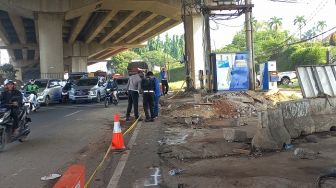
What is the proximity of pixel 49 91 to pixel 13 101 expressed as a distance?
1908 centimetres

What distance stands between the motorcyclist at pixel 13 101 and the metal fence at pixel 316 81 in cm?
719

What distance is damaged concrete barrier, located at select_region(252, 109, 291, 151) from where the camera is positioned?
31.0ft

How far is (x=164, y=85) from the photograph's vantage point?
33.7 meters

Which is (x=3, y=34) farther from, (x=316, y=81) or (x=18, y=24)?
(x=316, y=81)

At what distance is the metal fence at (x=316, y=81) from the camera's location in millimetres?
12320

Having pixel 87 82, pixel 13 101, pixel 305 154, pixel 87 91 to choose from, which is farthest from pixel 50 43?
pixel 305 154

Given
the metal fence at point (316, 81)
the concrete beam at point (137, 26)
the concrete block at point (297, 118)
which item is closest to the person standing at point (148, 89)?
the metal fence at point (316, 81)

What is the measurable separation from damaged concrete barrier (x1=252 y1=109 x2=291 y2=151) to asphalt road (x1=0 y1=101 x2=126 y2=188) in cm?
336

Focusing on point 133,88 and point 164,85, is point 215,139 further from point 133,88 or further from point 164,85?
point 164,85

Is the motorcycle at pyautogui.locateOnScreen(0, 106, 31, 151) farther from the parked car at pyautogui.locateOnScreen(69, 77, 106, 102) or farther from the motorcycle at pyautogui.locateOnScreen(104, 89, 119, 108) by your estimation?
the parked car at pyautogui.locateOnScreen(69, 77, 106, 102)

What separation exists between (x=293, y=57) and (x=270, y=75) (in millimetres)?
35508

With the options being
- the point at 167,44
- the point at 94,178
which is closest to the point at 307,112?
the point at 94,178

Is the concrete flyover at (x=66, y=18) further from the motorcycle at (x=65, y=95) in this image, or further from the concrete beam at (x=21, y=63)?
the concrete beam at (x=21, y=63)

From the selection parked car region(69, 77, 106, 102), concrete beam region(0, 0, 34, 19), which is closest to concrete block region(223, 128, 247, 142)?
parked car region(69, 77, 106, 102)
